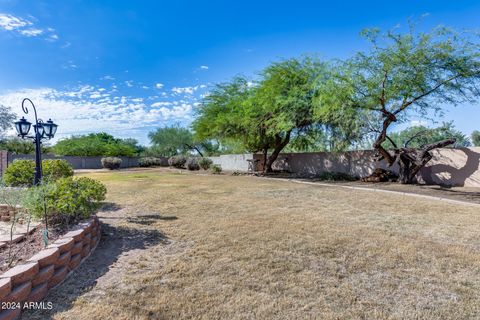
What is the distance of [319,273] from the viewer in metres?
2.73

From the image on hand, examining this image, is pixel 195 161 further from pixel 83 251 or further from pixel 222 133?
pixel 83 251

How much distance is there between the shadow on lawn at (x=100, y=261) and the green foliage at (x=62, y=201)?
1.76ft

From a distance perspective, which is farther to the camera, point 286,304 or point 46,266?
point 46,266

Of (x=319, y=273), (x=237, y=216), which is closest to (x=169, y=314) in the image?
(x=319, y=273)

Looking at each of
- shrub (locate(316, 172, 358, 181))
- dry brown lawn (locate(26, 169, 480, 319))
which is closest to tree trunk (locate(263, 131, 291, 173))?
shrub (locate(316, 172, 358, 181))

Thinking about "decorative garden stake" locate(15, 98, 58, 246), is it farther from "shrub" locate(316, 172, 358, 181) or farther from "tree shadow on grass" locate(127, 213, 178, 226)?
"shrub" locate(316, 172, 358, 181)

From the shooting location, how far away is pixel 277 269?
9.14ft

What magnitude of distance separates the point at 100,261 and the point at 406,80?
35.1ft

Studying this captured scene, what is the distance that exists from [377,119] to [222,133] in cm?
928

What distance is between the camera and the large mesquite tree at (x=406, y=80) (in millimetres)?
8883

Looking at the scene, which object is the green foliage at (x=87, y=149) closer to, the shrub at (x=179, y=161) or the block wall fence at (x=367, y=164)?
the shrub at (x=179, y=161)

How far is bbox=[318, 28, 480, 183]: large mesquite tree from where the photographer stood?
8883 mm

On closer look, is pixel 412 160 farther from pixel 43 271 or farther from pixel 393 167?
pixel 43 271

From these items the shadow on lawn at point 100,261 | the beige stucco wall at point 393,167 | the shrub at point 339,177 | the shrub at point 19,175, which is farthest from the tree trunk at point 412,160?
the shrub at point 19,175
